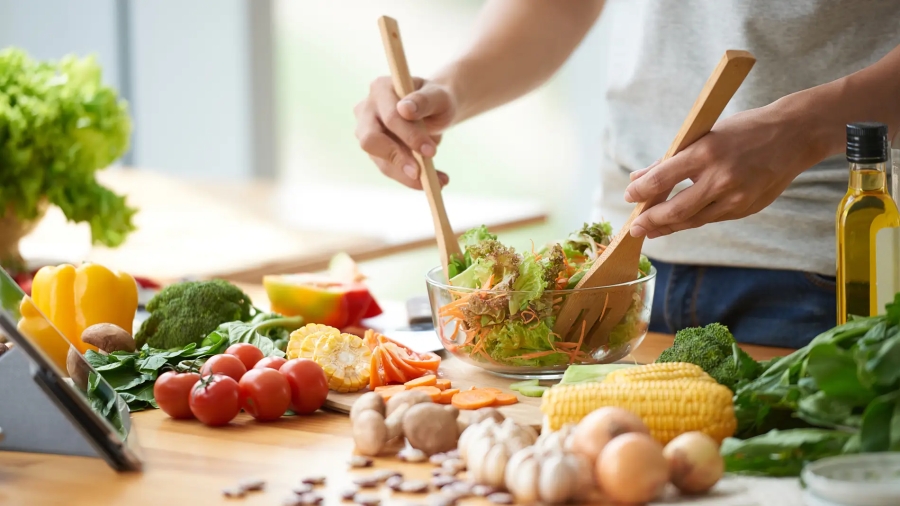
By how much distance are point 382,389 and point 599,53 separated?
4122 mm

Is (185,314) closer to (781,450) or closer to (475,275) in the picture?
(475,275)

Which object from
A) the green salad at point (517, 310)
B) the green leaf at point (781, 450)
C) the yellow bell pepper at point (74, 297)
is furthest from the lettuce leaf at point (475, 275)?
the yellow bell pepper at point (74, 297)

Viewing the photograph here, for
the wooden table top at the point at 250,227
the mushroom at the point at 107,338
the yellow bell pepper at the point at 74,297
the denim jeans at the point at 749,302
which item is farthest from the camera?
the wooden table top at the point at 250,227

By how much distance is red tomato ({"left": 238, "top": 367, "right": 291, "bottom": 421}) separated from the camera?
4.16ft

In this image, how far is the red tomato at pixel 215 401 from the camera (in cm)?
125

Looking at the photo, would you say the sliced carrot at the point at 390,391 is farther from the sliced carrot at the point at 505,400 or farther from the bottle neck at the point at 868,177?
the bottle neck at the point at 868,177

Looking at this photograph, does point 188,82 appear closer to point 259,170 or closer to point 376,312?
point 259,170

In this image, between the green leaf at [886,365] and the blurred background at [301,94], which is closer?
the green leaf at [886,365]

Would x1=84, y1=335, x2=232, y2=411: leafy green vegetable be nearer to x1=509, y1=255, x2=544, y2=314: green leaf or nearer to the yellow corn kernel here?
the yellow corn kernel

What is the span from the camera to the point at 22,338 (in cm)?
101

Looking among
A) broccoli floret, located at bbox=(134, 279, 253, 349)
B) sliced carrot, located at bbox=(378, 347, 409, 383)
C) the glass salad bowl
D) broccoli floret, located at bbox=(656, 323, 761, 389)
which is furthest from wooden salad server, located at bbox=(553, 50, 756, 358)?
broccoli floret, located at bbox=(134, 279, 253, 349)

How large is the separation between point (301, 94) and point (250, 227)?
10.0 feet

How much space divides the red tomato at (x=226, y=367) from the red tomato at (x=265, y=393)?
0.17 ft

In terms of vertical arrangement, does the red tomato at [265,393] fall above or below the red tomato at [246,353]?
below
